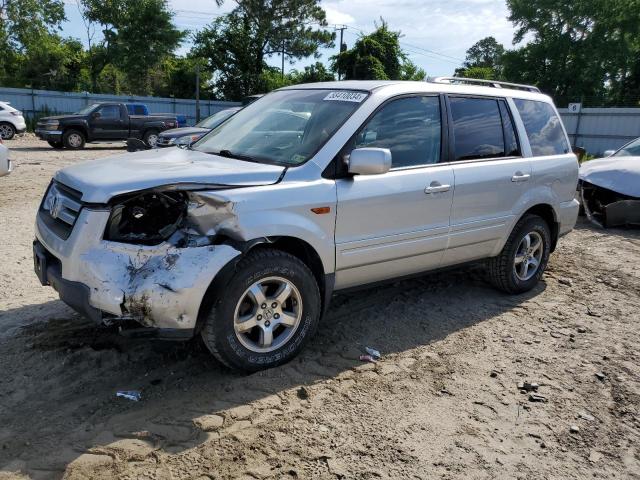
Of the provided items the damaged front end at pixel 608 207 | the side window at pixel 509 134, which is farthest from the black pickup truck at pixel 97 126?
the side window at pixel 509 134

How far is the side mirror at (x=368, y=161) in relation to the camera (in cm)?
362

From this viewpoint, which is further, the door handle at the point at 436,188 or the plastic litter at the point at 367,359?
the door handle at the point at 436,188

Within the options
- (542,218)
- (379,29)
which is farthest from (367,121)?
(379,29)

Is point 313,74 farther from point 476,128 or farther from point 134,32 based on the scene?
point 476,128

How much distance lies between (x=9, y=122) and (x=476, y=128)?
69.3 ft

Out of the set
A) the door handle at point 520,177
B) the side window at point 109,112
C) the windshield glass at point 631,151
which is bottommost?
the door handle at point 520,177

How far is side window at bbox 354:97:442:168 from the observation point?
4.03 meters

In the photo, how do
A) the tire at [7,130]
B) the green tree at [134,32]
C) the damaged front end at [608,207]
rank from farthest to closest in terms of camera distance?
the green tree at [134,32] → the tire at [7,130] → the damaged front end at [608,207]

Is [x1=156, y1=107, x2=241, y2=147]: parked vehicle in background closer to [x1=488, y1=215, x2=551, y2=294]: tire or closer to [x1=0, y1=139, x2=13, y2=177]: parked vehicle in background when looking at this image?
[x1=0, y1=139, x2=13, y2=177]: parked vehicle in background

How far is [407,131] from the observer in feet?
14.0

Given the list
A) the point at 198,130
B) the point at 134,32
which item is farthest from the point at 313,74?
the point at 198,130

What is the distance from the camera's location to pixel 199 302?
10.4ft

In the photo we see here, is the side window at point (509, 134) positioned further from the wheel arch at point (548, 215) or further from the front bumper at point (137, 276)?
the front bumper at point (137, 276)

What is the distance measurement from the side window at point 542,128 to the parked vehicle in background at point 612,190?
11.3ft
